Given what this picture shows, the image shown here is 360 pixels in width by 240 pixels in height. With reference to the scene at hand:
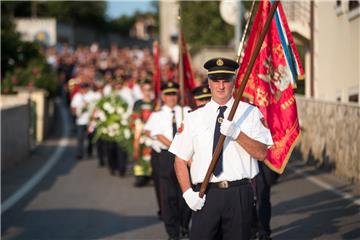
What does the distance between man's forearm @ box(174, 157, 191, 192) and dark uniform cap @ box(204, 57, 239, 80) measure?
2.22 ft

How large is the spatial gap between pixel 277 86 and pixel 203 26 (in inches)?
1603

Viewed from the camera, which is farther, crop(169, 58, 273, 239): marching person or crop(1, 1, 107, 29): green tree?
crop(1, 1, 107, 29): green tree

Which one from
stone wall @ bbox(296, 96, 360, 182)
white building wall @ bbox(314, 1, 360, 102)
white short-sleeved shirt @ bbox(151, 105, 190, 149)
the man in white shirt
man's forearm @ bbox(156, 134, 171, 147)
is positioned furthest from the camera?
the man in white shirt

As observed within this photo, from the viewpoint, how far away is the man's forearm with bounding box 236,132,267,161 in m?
→ 7.47

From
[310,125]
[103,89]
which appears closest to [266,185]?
[310,125]

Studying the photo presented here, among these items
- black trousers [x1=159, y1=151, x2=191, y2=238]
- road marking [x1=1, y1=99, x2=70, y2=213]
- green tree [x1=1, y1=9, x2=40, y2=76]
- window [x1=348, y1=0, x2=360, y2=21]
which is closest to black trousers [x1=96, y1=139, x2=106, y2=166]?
road marking [x1=1, y1=99, x2=70, y2=213]

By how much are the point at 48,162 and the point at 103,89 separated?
2504mm

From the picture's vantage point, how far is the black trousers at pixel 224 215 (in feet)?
25.0

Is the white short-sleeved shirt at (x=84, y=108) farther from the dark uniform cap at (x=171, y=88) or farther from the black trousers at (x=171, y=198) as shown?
the black trousers at (x=171, y=198)

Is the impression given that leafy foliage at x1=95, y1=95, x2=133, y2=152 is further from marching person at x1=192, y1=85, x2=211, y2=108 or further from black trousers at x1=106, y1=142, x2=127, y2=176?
marching person at x1=192, y1=85, x2=211, y2=108

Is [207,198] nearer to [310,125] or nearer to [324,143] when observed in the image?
[324,143]

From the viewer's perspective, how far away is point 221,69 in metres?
7.73

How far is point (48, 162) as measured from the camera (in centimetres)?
2319

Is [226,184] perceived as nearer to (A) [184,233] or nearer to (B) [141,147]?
(A) [184,233]
